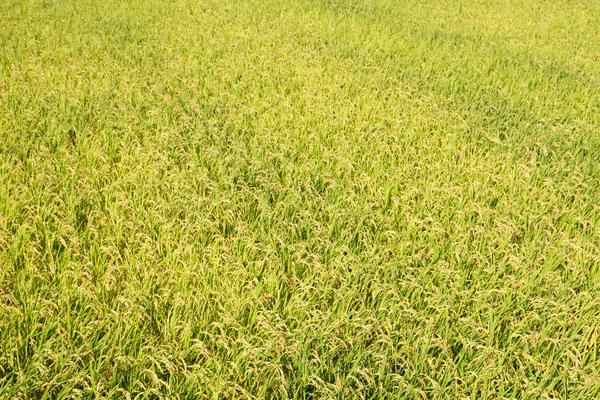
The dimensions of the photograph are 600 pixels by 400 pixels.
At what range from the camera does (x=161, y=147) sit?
4613 millimetres

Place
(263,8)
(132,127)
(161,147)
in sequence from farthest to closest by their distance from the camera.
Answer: (263,8) → (132,127) → (161,147)

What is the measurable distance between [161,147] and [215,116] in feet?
3.17

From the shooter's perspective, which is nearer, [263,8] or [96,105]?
[96,105]

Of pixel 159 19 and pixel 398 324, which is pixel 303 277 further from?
pixel 159 19

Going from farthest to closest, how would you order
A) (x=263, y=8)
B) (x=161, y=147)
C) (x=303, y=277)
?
(x=263, y=8), (x=161, y=147), (x=303, y=277)

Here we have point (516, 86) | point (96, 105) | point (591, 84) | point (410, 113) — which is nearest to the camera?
point (96, 105)

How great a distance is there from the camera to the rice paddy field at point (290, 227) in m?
2.44

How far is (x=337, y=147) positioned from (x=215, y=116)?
1.38 metres

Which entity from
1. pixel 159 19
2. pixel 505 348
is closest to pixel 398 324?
pixel 505 348

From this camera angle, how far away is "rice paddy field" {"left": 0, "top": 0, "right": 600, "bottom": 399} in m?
2.44

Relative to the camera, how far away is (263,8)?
10.9 m

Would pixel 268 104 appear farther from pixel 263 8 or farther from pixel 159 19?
pixel 263 8

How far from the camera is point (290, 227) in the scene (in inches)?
137

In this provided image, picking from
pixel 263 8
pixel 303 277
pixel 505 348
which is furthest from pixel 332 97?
pixel 263 8
